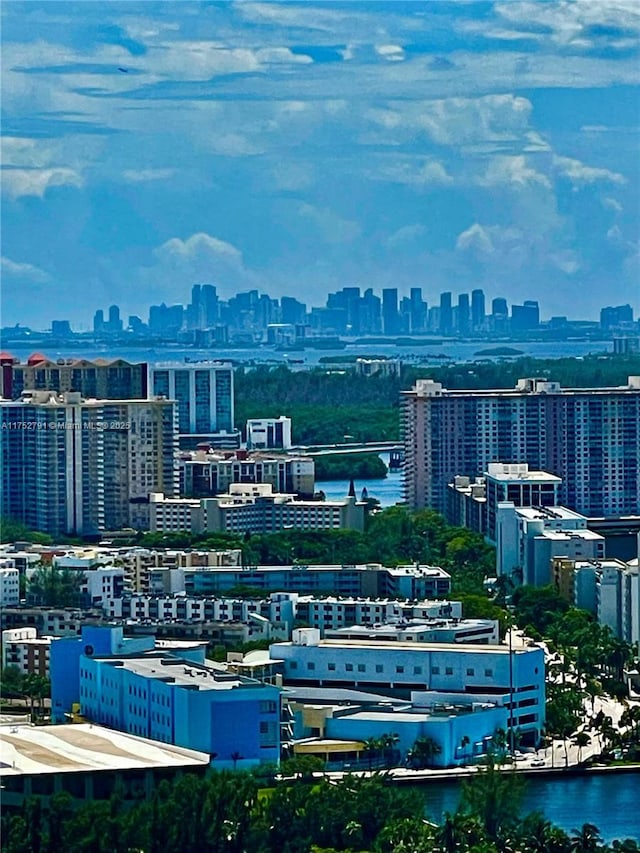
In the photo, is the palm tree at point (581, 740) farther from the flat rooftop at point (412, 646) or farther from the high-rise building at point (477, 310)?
the high-rise building at point (477, 310)

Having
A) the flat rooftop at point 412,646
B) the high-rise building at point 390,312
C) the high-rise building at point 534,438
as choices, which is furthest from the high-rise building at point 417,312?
the flat rooftop at point 412,646

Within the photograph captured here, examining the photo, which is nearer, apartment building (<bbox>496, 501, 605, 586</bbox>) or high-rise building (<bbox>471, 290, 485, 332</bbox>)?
apartment building (<bbox>496, 501, 605, 586</bbox>)

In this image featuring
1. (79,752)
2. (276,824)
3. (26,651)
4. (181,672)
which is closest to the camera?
(276,824)

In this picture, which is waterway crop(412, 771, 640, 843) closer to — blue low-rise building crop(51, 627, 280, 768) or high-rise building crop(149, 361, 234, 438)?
blue low-rise building crop(51, 627, 280, 768)

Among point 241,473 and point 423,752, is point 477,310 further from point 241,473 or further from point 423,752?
point 423,752

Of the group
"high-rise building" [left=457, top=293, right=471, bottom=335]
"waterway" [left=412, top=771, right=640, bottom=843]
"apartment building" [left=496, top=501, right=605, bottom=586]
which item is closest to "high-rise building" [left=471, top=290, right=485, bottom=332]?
"high-rise building" [left=457, top=293, right=471, bottom=335]

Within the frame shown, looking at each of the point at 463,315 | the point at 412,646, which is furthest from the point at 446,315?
the point at 412,646

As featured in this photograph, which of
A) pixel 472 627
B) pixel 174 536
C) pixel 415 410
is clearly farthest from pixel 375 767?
pixel 415 410
